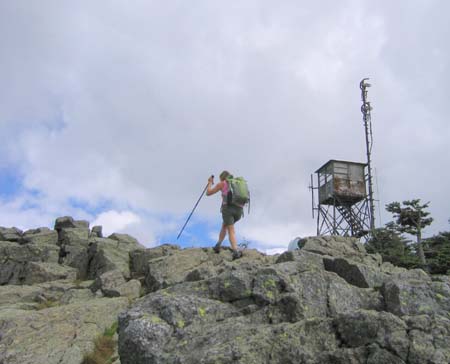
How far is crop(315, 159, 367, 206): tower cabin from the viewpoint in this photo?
45.4 metres

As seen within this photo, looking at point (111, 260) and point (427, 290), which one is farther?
point (111, 260)

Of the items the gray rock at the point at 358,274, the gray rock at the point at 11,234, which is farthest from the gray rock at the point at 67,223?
the gray rock at the point at 358,274

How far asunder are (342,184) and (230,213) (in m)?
30.2

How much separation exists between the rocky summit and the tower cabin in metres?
29.1

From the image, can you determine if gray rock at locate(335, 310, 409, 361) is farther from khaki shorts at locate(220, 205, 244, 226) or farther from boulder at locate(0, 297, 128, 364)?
khaki shorts at locate(220, 205, 244, 226)

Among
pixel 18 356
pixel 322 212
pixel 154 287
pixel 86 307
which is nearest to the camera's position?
pixel 18 356

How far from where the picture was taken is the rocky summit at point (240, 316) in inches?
261

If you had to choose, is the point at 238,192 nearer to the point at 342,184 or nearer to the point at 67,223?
the point at 67,223

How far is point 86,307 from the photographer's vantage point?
13586 millimetres

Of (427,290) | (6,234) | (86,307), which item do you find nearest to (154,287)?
(86,307)

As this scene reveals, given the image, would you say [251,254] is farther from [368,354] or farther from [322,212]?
[322,212]

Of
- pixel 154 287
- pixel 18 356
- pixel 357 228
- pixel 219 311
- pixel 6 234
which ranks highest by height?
pixel 357 228

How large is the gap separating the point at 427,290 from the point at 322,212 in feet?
126

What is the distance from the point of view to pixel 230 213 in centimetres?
1759
